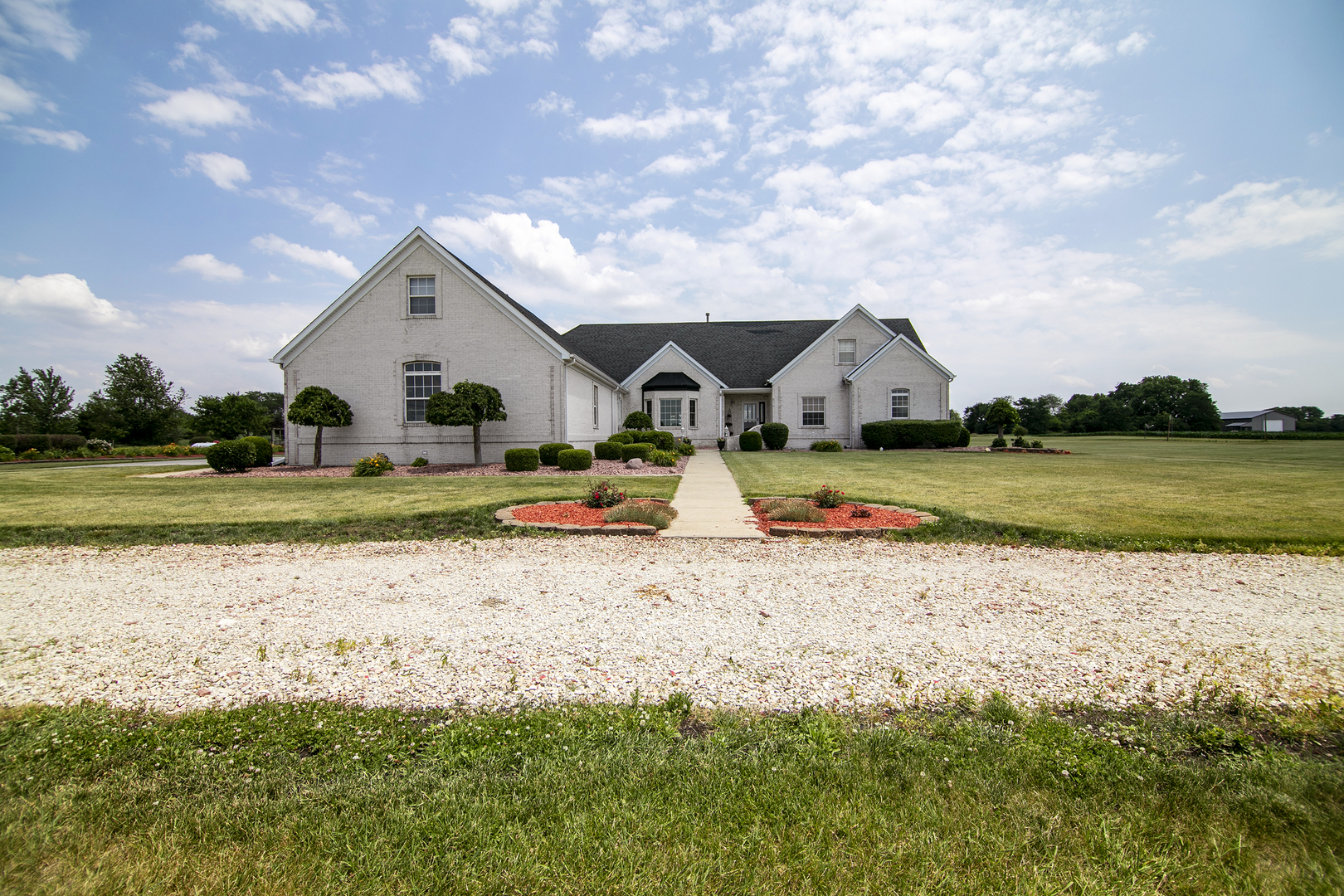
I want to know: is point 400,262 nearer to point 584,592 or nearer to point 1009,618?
point 584,592

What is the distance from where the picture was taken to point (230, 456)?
679 inches

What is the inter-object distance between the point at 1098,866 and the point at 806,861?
996 mm

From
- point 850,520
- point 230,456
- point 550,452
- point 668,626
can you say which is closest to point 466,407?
point 550,452

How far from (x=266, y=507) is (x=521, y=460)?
7.22 meters

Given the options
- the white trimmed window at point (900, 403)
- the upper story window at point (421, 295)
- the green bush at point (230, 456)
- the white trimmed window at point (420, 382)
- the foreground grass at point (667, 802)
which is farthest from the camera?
the white trimmed window at point (900, 403)

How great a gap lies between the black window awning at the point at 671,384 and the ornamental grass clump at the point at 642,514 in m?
19.0

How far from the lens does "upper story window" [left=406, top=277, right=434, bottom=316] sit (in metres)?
19.5

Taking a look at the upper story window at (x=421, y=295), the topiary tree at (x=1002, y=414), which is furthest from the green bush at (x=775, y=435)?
the upper story window at (x=421, y=295)

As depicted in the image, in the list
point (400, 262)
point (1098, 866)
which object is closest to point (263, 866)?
point (1098, 866)

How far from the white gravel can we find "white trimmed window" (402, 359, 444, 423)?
43.0 ft

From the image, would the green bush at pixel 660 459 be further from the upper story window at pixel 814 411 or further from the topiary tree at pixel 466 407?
the upper story window at pixel 814 411

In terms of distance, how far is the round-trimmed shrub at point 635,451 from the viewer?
1898cm

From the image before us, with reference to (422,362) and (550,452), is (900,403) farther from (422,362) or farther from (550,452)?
(422,362)

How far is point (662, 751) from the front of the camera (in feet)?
8.83
